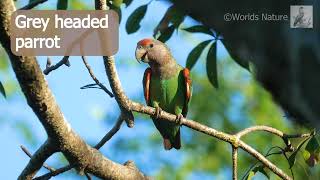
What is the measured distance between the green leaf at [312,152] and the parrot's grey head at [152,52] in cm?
145

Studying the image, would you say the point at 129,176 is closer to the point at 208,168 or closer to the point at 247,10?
the point at 247,10

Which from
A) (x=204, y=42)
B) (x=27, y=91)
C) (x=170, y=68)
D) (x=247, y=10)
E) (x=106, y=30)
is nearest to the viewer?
(x=247, y=10)

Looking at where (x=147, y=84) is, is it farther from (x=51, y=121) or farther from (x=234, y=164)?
(x=51, y=121)

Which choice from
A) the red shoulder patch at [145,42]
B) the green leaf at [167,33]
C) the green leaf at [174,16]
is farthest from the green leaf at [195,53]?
the red shoulder patch at [145,42]

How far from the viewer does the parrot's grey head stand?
3.28 m

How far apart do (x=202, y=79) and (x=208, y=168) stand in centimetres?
119

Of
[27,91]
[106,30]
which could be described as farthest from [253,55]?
[106,30]

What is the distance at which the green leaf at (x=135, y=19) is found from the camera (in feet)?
7.11

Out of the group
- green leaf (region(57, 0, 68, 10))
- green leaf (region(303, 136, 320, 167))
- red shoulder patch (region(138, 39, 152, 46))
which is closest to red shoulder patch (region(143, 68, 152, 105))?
red shoulder patch (region(138, 39, 152, 46))

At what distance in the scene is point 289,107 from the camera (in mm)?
648

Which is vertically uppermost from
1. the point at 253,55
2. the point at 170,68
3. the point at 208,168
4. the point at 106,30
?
the point at 253,55

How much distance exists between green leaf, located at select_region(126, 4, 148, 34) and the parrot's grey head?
1042 mm

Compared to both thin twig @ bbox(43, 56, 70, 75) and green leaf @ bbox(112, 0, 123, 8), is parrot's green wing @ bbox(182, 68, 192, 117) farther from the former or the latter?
thin twig @ bbox(43, 56, 70, 75)

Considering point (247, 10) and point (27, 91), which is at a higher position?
point (247, 10)
